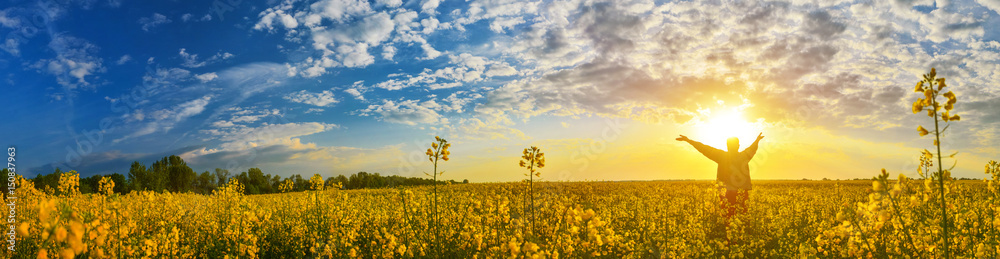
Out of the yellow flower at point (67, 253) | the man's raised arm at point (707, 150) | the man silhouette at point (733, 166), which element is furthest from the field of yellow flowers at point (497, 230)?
the man's raised arm at point (707, 150)

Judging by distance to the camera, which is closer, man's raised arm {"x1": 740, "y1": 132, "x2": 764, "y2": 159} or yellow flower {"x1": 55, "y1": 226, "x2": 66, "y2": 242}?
yellow flower {"x1": 55, "y1": 226, "x2": 66, "y2": 242}

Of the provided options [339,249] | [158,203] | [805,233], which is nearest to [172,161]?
[158,203]

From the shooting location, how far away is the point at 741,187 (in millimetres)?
12820

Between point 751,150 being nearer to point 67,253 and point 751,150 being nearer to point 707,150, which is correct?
point 707,150

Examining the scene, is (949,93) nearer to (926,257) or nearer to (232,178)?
(926,257)

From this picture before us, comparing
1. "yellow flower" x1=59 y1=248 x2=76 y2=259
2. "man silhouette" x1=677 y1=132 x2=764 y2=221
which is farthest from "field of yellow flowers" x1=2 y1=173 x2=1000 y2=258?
"man silhouette" x1=677 y1=132 x2=764 y2=221

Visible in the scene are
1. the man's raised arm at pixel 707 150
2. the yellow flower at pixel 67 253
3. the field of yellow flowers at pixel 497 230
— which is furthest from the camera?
the man's raised arm at pixel 707 150

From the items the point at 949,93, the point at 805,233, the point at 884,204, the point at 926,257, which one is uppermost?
the point at 949,93

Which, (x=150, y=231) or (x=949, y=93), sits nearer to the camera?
(x=949, y=93)

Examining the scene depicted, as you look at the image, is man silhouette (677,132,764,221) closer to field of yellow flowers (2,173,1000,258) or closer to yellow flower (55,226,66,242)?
field of yellow flowers (2,173,1000,258)

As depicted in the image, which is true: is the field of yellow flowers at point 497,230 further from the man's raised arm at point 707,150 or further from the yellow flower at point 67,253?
the man's raised arm at point 707,150

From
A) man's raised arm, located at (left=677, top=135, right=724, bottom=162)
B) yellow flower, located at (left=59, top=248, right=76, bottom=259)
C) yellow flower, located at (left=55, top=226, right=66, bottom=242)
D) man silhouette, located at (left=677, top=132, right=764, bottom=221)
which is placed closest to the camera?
yellow flower, located at (left=55, top=226, right=66, bottom=242)

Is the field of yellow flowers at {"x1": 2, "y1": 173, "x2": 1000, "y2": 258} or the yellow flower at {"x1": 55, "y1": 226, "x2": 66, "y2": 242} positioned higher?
the yellow flower at {"x1": 55, "y1": 226, "x2": 66, "y2": 242}

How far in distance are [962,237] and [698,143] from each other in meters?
7.51
